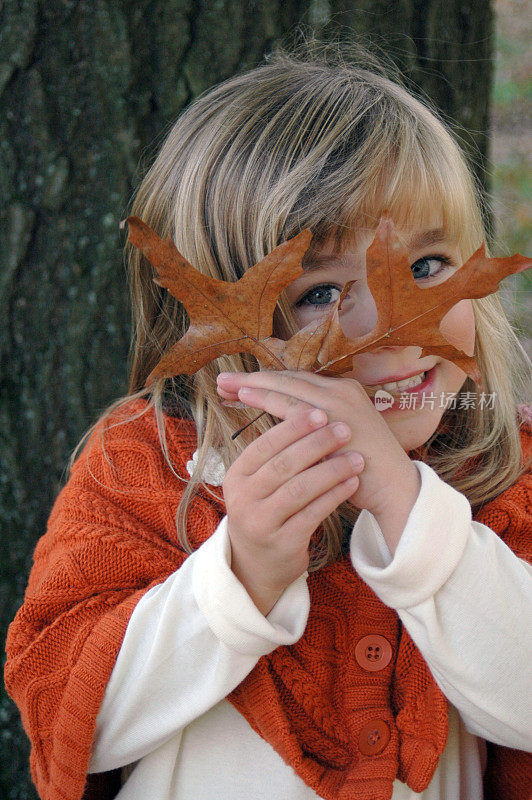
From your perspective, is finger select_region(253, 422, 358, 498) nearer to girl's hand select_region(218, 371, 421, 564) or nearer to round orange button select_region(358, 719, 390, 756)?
girl's hand select_region(218, 371, 421, 564)

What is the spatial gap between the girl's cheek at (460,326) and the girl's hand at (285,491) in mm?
369

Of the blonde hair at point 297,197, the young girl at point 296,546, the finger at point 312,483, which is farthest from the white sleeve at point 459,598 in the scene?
the blonde hair at point 297,197

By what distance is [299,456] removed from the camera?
103 centimetres

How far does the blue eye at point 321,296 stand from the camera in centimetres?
125

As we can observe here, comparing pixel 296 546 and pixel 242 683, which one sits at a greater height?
pixel 296 546

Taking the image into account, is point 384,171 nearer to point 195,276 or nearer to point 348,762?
point 195,276

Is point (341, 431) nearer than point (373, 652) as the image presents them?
Yes

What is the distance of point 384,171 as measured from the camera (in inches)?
49.7

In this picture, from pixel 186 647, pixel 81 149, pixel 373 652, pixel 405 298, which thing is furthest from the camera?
pixel 81 149

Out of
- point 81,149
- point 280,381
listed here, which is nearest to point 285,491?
point 280,381

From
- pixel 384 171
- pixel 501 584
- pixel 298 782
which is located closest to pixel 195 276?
pixel 384 171

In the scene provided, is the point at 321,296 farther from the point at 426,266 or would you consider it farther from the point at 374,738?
the point at 374,738

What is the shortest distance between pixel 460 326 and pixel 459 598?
18.3 inches

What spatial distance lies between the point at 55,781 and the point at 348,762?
46cm
